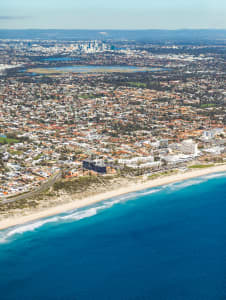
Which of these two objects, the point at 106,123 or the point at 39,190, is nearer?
the point at 39,190

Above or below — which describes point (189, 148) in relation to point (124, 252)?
above

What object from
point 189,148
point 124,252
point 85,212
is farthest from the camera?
point 189,148

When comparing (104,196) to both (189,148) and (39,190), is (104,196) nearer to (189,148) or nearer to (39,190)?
(39,190)

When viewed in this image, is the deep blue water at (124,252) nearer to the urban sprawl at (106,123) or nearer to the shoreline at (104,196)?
the shoreline at (104,196)

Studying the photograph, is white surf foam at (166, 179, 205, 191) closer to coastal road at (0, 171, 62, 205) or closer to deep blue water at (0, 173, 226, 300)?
deep blue water at (0, 173, 226, 300)

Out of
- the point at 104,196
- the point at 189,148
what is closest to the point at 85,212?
the point at 104,196

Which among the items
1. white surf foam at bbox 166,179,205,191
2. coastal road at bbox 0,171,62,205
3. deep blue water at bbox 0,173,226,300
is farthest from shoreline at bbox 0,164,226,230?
coastal road at bbox 0,171,62,205

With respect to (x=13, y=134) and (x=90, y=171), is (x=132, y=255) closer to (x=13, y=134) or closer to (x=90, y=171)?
(x=90, y=171)

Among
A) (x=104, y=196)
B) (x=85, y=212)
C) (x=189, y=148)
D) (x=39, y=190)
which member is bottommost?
(x=85, y=212)

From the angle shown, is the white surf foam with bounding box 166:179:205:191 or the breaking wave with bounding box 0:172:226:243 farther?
the white surf foam with bounding box 166:179:205:191
